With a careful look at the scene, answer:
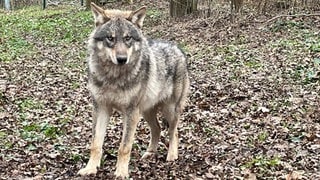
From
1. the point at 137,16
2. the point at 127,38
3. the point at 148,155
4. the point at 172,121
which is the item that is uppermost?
the point at 137,16

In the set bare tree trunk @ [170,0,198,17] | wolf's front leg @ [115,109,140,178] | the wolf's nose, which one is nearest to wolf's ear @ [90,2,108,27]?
the wolf's nose

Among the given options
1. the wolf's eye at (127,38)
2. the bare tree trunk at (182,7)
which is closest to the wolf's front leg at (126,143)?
the wolf's eye at (127,38)

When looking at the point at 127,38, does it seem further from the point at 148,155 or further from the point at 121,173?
the point at 148,155

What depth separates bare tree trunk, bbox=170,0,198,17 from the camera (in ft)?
73.5

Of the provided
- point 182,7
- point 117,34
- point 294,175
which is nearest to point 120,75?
point 117,34

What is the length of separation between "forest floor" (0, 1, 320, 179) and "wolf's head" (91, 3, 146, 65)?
143cm

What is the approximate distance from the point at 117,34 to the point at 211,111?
12.4ft

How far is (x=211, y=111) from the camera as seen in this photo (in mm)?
9391

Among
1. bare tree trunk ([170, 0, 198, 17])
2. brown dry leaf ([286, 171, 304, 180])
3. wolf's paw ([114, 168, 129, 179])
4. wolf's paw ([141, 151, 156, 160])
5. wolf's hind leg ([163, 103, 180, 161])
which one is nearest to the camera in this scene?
brown dry leaf ([286, 171, 304, 180])

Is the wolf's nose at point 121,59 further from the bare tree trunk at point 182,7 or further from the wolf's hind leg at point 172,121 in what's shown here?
the bare tree trunk at point 182,7

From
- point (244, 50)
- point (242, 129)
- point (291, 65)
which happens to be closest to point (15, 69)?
point (244, 50)

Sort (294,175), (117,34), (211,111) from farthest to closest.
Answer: (211,111)
(117,34)
(294,175)

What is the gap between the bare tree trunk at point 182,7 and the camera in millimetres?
22391

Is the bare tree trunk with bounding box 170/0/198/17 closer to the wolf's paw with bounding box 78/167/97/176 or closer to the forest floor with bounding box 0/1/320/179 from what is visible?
the forest floor with bounding box 0/1/320/179
